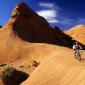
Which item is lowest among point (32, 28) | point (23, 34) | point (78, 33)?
point (23, 34)

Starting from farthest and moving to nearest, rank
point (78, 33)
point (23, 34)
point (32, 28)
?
point (78, 33) → point (32, 28) → point (23, 34)

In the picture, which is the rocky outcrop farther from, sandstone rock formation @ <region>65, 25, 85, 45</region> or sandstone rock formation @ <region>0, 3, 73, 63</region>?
sandstone rock formation @ <region>65, 25, 85, 45</region>

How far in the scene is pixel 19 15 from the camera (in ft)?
192

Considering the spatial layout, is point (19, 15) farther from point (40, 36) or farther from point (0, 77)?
point (0, 77)

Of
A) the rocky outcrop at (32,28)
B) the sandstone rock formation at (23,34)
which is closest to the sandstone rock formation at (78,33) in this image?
the sandstone rock formation at (23,34)

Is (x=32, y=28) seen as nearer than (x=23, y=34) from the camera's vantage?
No

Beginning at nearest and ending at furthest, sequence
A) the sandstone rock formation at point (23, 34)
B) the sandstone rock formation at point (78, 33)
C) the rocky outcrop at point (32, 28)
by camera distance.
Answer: the sandstone rock formation at point (23, 34) < the rocky outcrop at point (32, 28) < the sandstone rock formation at point (78, 33)

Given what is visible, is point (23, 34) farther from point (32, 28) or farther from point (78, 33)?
point (78, 33)

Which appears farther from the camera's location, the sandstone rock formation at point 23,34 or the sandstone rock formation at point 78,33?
the sandstone rock formation at point 78,33

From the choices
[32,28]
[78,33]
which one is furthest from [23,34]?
[78,33]

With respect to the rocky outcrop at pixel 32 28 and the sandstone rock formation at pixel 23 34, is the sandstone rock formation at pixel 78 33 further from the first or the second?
the rocky outcrop at pixel 32 28

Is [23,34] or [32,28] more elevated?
[32,28]

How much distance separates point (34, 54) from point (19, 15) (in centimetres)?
1544

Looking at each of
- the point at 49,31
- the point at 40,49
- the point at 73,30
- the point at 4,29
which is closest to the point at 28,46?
the point at 40,49
